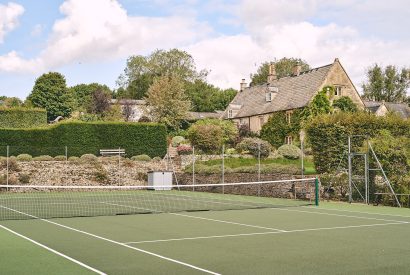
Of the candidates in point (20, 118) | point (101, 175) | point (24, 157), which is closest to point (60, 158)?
point (24, 157)

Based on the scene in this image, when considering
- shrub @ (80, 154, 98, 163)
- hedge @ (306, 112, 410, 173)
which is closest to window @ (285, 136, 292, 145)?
shrub @ (80, 154, 98, 163)

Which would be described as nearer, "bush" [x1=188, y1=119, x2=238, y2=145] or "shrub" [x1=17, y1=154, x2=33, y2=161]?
"shrub" [x1=17, y1=154, x2=33, y2=161]

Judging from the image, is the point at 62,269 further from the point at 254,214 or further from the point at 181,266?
the point at 254,214

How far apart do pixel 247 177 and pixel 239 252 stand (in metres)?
20.0

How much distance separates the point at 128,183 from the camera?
37.1 m

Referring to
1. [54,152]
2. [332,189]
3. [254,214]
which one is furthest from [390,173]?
[54,152]

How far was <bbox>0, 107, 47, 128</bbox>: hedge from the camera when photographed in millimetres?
46438

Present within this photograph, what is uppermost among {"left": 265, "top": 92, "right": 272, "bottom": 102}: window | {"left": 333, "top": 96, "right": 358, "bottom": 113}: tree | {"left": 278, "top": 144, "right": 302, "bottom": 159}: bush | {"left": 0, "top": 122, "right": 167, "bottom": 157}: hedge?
{"left": 265, "top": 92, "right": 272, "bottom": 102}: window

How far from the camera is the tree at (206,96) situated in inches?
3679

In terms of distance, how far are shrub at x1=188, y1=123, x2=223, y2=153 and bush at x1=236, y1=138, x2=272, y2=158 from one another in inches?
125

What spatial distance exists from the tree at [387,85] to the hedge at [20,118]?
56.2 meters

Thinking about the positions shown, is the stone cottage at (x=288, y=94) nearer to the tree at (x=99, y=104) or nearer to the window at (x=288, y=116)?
the window at (x=288, y=116)

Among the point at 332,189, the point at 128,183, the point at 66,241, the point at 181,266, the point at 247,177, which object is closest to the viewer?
the point at 181,266

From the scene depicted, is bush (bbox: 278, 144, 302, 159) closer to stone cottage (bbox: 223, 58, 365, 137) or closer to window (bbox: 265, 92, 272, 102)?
stone cottage (bbox: 223, 58, 365, 137)
